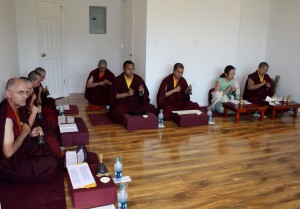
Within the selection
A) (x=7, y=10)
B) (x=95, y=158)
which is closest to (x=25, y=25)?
(x=7, y=10)

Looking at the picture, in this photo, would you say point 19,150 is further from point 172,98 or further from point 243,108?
point 243,108

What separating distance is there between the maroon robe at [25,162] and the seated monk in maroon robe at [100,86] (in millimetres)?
3677

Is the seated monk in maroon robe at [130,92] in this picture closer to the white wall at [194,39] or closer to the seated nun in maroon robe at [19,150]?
the white wall at [194,39]

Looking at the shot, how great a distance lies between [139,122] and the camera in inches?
204

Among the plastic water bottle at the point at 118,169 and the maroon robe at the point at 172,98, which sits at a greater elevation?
the maroon robe at the point at 172,98

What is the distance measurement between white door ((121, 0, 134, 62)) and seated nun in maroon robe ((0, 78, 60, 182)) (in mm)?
4327

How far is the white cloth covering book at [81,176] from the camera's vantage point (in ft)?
9.16

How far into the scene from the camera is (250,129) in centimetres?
544

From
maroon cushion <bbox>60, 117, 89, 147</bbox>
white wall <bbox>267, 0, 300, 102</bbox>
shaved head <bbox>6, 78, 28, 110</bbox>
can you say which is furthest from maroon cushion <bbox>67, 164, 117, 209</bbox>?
white wall <bbox>267, 0, 300, 102</bbox>

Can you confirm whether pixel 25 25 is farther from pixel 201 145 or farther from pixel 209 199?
pixel 209 199

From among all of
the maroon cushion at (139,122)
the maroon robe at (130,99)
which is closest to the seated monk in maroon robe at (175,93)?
the maroon robe at (130,99)

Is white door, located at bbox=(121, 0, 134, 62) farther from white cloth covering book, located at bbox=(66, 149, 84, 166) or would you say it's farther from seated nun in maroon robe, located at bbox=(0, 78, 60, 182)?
seated nun in maroon robe, located at bbox=(0, 78, 60, 182)

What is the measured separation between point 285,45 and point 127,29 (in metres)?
3.85

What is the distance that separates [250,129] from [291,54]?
2695mm
